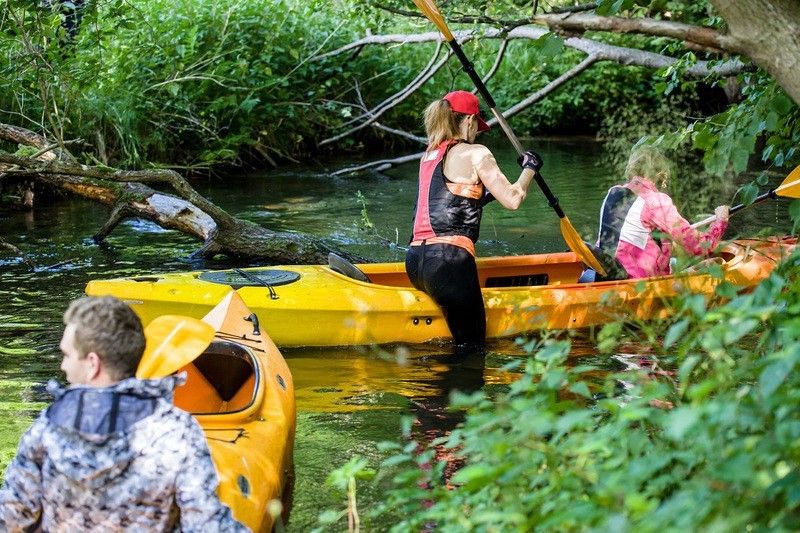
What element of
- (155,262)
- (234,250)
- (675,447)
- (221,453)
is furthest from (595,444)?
(155,262)

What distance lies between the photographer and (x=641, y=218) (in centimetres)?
612

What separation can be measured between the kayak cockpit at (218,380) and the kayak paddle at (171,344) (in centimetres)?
101

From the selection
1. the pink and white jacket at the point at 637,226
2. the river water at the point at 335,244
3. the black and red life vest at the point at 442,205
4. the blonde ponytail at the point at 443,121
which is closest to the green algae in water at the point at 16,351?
the river water at the point at 335,244

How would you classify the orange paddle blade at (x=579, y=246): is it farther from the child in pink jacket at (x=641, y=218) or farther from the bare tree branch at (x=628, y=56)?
the bare tree branch at (x=628, y=56)

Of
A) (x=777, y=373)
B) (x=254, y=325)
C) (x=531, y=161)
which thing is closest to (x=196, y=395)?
(x=254, y=325)

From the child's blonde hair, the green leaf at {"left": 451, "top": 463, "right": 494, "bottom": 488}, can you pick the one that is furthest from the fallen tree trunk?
the green leaf at {"left": 451, "top": 463, "right": 494, "bottom": 488}

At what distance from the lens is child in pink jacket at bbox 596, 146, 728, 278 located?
586cm

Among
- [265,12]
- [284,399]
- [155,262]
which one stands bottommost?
[155,262]

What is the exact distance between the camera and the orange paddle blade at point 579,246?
6340 mm

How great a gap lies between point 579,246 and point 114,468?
419cm

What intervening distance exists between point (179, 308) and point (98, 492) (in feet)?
10.1

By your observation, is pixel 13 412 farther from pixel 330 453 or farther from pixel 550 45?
pixel 550 45

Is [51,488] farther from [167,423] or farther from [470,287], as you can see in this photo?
[470,287]

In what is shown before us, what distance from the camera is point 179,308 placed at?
5.65 m
